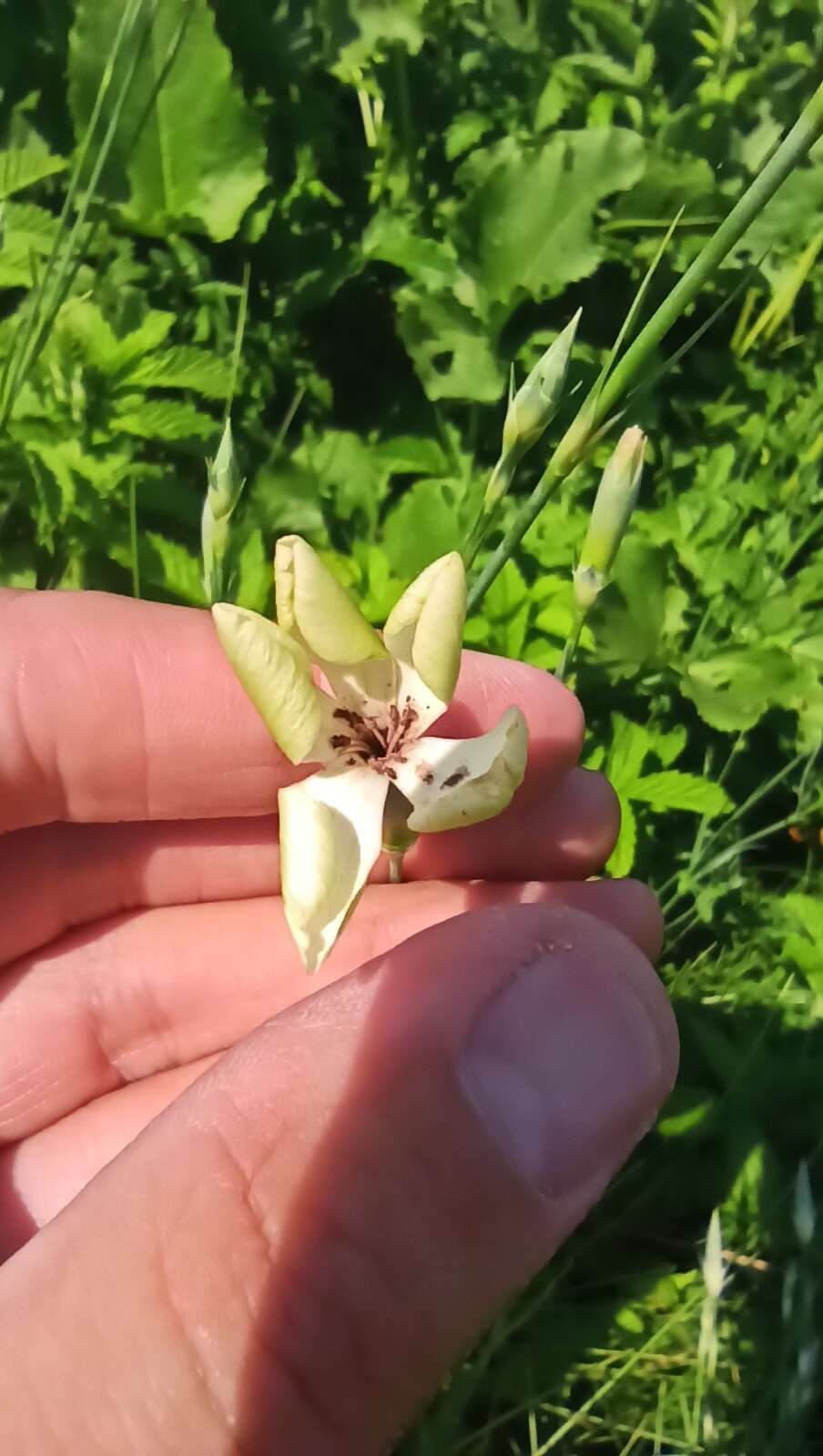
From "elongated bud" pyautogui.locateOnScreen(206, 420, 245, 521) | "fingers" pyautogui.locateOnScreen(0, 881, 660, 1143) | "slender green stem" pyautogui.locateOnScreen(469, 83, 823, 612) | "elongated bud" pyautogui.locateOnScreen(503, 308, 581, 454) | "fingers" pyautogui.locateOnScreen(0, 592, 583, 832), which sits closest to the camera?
"slender green stem" pyautogui.locateOnScreen(469, 83, 823, 612)

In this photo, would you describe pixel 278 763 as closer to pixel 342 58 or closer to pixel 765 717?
pixel 765 717

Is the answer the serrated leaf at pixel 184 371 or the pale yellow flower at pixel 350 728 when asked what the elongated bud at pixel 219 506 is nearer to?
the pale yellow flower at pixel 350 728

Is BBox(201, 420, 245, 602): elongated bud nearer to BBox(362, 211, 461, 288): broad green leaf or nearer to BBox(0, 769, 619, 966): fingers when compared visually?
BBox(0, 769, 619, 966): fingers

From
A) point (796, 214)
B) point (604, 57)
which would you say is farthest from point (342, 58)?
point (796, 214)

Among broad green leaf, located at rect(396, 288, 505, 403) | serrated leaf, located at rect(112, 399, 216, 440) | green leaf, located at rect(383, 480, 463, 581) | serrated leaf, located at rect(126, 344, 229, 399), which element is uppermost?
serrated leaf, located at rect(126, 344, 229, 399)

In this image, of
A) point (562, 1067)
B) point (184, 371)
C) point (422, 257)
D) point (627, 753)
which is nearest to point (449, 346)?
point (422, 257)

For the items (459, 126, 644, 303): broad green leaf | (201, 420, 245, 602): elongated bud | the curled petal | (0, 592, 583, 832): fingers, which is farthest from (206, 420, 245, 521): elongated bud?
(459, 126, 644, 303): broad green leaf
